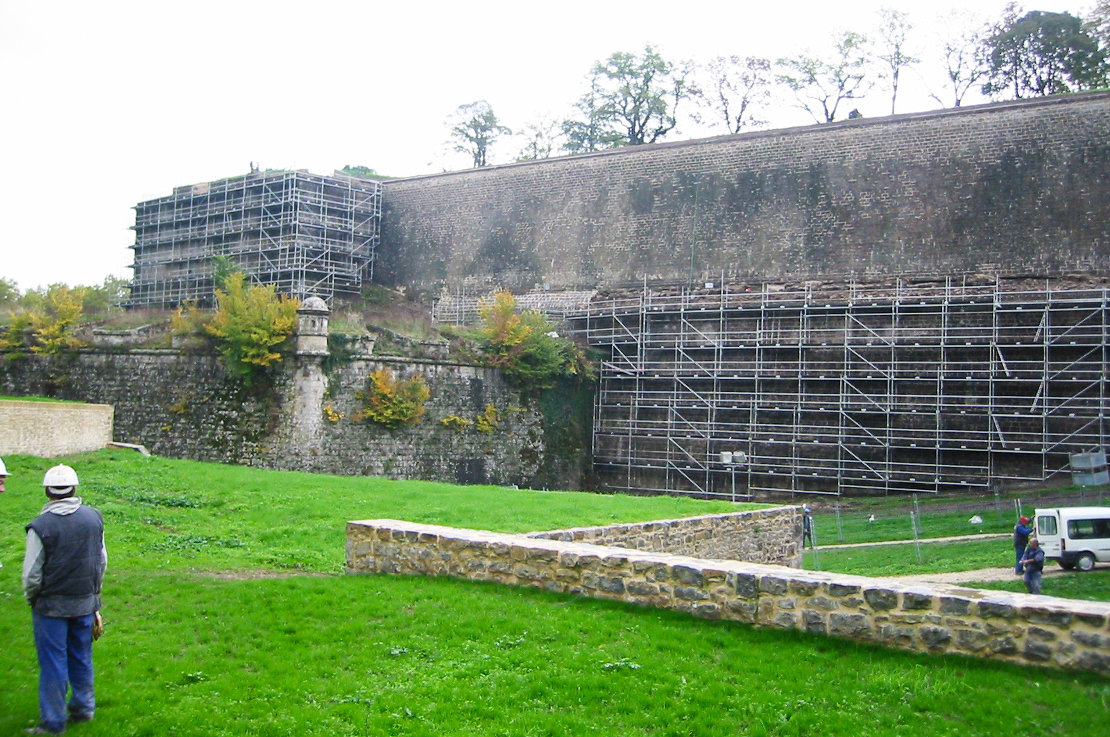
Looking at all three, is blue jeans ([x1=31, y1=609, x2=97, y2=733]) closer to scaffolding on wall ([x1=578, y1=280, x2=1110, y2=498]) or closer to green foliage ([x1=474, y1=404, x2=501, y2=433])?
green foliage ([x1=474, y1=404, x2=501, y2=433])

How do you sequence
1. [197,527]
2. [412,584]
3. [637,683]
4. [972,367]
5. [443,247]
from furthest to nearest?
1. [443,247]
2. [972,367]
3. [197,527]
4. [412,584]
5. [637,683]

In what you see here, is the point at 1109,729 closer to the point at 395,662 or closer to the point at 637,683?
the point at 637,683

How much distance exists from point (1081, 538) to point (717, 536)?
20.2 ft

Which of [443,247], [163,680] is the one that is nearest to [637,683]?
[163,680]

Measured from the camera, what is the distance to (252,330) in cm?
2445

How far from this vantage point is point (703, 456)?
28234 millimetres

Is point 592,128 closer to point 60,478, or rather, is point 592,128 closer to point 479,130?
point 479,130

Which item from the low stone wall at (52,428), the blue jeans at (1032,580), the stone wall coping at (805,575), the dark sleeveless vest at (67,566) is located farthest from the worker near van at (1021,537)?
the low stone wall at (52,428)

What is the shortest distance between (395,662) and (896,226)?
80.3ft

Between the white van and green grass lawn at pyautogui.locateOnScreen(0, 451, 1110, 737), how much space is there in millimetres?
11553

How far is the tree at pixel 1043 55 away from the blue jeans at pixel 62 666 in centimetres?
3830

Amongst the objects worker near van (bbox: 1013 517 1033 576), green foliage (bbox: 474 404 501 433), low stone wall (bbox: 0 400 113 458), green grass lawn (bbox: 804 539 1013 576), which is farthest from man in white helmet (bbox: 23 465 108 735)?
green foliage (bbox: 474 404 501 433)

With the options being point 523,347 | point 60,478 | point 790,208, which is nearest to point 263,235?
point 523,347

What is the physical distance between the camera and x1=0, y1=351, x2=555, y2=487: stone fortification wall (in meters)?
24.5
